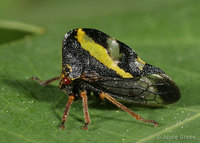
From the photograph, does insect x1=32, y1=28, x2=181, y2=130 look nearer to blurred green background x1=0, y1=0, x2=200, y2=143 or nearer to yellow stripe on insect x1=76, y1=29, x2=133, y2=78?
yellow stripe on insect x1=76, y1=29, x2=133, y2=78

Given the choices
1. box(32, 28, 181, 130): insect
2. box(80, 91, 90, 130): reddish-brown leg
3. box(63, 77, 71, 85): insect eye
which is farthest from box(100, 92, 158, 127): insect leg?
box(63, 77, 71, 85): insect eye

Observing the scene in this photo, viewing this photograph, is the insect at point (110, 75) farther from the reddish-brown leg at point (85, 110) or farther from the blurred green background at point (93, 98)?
the blurred green background at point (93, 98)

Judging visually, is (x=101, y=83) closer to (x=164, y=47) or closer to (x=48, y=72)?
(x=48, y=72)

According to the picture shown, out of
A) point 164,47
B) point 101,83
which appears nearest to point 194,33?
Answer: point 164,47

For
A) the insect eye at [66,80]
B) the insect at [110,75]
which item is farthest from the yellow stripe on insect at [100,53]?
the insect eye at [66,80]

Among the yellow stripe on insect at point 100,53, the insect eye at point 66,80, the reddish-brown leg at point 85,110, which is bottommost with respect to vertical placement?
the reddish-brown leg at point 85,110

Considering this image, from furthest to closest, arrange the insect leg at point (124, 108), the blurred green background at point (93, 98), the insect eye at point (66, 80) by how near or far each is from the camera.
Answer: the insect eye at point (66, 80) < the insect leg at point (124, 108) < the blurred green background at point (93, 98)

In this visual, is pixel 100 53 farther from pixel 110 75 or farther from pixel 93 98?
pixel 93 98

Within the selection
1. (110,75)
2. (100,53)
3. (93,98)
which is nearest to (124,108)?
(110,75)
